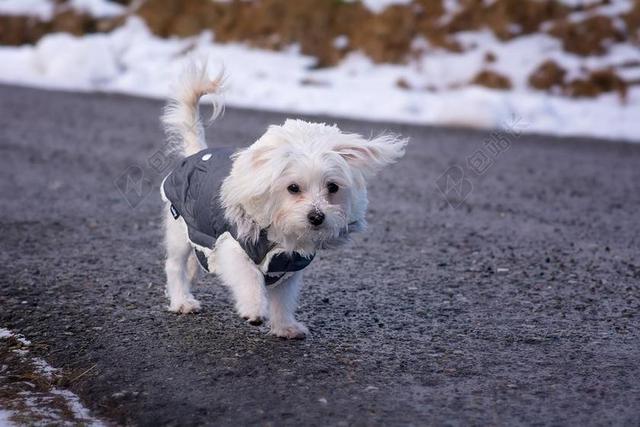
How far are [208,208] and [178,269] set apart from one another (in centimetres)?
67

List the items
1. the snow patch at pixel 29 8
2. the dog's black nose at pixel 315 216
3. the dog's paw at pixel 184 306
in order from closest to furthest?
1. the dog's black nose at pixel 315 216
2. the dog's paw at pixel 184 306
3. the snow patch at pixel 29 8

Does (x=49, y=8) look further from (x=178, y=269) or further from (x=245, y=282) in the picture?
(x=245, y=282)

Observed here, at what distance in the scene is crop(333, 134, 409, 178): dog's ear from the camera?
5102 mm

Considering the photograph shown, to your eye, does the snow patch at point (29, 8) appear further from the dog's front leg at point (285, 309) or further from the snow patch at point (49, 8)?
the dog's front leg at point (285, 309)

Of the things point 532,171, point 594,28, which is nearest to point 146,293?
point 532,171

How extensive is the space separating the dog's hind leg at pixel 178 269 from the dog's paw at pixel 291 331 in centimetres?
68

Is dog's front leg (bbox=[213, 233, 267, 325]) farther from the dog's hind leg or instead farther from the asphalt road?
the dog's hind leg

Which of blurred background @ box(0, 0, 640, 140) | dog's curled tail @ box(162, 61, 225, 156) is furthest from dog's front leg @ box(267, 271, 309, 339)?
blurred background @ box(0, 0, 640, 140)

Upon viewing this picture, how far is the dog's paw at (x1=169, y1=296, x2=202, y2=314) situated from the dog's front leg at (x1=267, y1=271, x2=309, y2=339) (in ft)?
1.98

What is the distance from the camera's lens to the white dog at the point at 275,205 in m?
4.93

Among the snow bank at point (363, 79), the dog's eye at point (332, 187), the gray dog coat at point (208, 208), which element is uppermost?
the snow bank at point (363, 79)

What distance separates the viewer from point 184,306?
19.2ft

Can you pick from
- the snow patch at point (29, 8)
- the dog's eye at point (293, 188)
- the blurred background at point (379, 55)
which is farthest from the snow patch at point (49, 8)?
the dog's eye at point (293, 188)

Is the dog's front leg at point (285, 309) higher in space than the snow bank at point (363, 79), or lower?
lower
